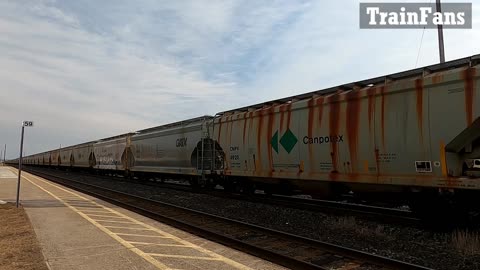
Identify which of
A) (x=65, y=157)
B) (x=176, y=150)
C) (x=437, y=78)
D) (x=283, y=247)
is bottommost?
(x=283, y=247)

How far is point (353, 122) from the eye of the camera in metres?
9.80

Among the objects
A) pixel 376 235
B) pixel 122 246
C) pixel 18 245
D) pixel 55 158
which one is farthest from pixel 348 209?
pixel 55 158

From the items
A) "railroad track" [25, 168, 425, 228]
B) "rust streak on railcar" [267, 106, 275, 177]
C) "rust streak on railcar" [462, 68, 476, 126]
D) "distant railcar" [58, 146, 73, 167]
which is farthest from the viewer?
"distant railcar" [58, 146, 73, 167]

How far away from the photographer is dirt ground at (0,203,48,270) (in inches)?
249

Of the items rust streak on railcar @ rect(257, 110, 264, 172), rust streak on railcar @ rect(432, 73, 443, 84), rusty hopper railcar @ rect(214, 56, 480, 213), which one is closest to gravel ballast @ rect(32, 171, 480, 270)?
rusty hopper railcar @ rect(214, 56, 480, 213)

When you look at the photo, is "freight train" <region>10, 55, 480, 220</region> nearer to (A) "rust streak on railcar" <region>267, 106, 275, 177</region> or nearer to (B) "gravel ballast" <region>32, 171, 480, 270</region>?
(A) "rust streak on railcar" <region>267, 106, 275, 177</region>

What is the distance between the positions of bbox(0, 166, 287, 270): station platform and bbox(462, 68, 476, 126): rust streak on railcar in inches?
177

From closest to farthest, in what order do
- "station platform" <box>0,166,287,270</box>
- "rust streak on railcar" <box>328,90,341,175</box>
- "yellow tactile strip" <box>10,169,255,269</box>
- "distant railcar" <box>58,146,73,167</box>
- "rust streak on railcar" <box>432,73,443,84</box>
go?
→ "station platform" <box>0,166,287,270</box> < "yellow tactile strip" <box>10,169,255,269</box> < "rust streak on railcar" <box>432,73,443,84</box> < "rust streak on railcar" <box>328,90,341,175</box> < "distant railcar" <box>58,146,73,167</box>

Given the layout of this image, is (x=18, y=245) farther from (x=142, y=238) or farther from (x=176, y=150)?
(x=176, y=150)

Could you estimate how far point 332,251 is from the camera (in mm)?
7328

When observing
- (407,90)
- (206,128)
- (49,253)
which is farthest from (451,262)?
(206,128)

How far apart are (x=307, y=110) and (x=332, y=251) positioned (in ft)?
16.2

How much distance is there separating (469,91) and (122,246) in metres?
7.11

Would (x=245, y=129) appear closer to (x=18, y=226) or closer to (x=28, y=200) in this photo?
(x=18, y=226)
